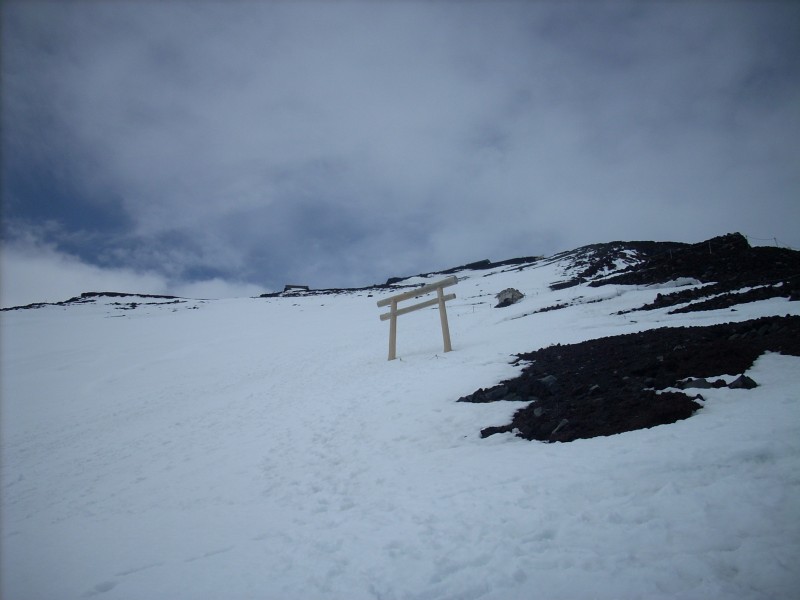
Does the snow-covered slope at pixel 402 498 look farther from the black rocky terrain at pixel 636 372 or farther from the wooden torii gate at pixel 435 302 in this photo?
the wooden torii gate at pixel 435 302

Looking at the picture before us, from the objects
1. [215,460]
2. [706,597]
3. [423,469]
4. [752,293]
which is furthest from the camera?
[752,293]

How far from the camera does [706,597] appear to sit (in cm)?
260

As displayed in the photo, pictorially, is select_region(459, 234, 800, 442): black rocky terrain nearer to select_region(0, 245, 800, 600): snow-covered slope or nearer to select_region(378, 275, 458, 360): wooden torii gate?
select_region(0, 245, 800, 600): snow-covered slope

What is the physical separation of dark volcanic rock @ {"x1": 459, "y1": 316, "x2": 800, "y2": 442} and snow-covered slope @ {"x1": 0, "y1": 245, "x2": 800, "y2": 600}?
370mm

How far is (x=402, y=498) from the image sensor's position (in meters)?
4.98

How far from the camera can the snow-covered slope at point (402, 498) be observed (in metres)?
3.18

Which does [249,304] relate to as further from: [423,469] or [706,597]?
[706,597]

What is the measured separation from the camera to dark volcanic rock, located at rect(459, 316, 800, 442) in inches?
223

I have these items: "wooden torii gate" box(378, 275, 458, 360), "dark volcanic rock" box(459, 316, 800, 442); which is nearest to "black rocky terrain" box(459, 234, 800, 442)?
"dark volcanic rock" box(459, 316, 800, 442)

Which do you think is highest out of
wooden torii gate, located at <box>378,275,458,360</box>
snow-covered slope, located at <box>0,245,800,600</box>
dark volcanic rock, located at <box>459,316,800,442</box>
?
wooden torii gate, located at <box>378,275,458,360</box>

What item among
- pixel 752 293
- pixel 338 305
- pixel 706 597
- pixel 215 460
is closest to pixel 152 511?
pixel 215 460

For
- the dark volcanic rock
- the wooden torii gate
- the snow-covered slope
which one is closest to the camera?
the snow-covered slope

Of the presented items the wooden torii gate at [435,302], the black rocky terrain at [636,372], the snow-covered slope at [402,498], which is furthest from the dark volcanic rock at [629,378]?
the wooden torii gate at [435,302]

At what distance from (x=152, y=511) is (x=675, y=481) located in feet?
22.8
